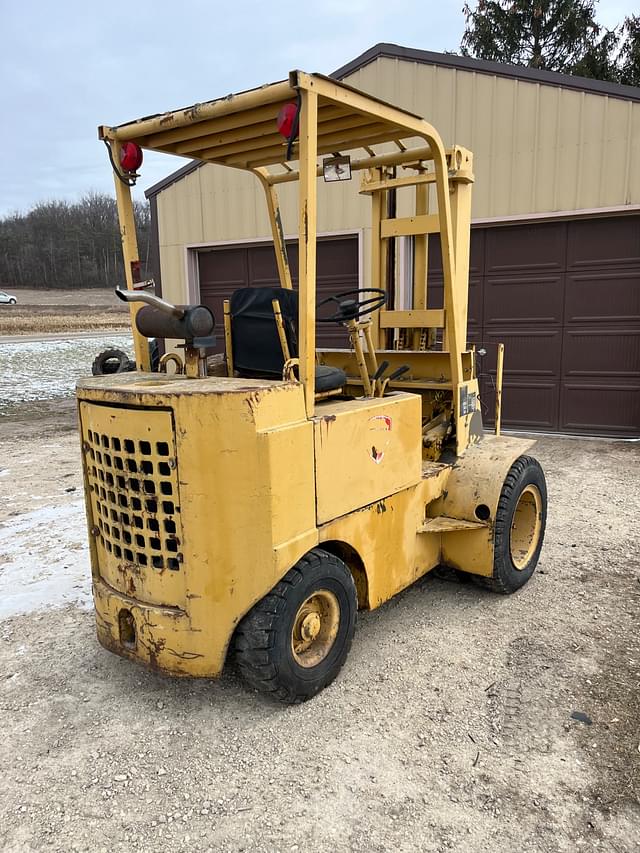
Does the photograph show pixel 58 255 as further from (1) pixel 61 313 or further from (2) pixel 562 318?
(2) pixel 562 318

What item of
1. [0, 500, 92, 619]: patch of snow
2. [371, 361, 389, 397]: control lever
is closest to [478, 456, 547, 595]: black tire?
[371, 361, 389, 397]: control lever

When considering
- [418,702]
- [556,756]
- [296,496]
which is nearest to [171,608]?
[296,496]

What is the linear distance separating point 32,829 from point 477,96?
925cm

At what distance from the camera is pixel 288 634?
120 inches

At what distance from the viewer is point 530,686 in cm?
340

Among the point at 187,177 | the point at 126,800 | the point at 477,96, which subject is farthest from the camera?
the point at 187,177

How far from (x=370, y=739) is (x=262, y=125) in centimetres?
295

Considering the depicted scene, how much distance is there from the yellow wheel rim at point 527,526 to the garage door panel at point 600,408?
4.80 m

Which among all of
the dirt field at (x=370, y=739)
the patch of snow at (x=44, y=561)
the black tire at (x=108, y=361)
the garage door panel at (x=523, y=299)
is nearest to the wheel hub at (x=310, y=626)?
the dirt field at (x=370, y=739)

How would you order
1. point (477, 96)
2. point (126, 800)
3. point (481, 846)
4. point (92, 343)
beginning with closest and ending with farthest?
point (481, 846)
point (126, 800)
point (477, 96)
point (92, 343)

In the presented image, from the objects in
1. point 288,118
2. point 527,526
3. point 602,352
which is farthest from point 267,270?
point 288,118

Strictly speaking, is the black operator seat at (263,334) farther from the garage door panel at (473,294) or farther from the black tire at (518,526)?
the garage door panel at (473,294)

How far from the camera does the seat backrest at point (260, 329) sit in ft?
11.0

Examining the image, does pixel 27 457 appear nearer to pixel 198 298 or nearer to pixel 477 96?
pixel 198 298
